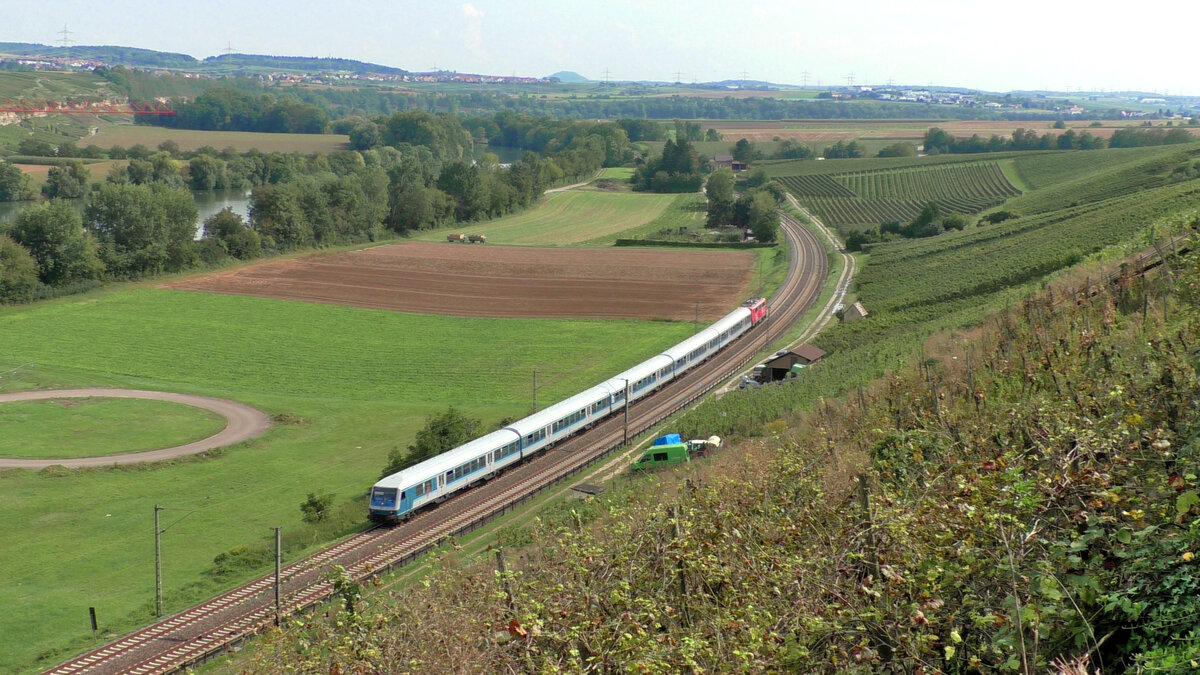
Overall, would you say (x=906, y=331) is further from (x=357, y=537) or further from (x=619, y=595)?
(x=619, y=595)

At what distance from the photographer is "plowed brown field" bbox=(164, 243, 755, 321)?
7300 cm

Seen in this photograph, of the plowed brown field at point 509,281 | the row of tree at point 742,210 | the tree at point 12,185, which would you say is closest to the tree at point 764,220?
the row of tree at point 742,210

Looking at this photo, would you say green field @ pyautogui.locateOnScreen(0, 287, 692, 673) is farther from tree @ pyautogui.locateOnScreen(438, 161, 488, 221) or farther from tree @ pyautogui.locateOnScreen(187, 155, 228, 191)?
tree @ pyautogui.locateOnScreen(187, 155, 228, 191)

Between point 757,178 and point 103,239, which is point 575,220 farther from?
point 103,239

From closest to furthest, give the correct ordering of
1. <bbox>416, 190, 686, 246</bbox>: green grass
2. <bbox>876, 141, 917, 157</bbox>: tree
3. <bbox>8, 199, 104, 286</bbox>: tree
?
<bbox>8, 199, 104, 286</bbox>: tree → <bbox>416, 190, 686, 246</bbox>: green grass → <bbox>876, 141, 917, 157</bbox>: tree

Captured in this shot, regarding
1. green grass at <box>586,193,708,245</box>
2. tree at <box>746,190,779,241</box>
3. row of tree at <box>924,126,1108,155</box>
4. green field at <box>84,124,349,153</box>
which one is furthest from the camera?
green field at <box>84,124,349,153</box>

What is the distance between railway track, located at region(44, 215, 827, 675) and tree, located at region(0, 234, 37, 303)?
162 feet

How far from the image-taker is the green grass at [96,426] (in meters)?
42.6

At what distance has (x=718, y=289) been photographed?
78.6 meters

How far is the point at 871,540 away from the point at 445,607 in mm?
5525

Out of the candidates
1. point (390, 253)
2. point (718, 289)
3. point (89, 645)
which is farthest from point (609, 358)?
point (390, 253)

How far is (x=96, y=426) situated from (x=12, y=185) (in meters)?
90.7

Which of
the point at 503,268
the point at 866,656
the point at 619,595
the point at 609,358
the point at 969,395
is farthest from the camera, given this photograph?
the point at 503,268

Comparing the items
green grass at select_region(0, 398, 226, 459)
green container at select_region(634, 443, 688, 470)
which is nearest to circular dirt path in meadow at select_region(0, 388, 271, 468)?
green grass at select_region(0, 398, 226, 459)
